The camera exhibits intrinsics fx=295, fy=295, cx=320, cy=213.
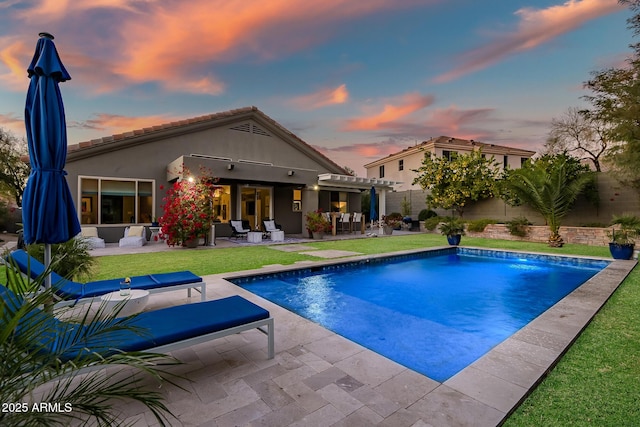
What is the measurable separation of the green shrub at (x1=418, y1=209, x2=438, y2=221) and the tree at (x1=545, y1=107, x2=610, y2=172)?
34.2 feet

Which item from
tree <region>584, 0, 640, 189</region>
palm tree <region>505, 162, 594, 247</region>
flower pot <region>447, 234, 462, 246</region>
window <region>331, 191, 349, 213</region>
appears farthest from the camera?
window <region>331, 191, 349, 213</region>

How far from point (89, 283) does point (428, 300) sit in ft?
20.4

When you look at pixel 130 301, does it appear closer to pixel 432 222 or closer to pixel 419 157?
pixel 432 222

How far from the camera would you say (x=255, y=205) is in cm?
1711

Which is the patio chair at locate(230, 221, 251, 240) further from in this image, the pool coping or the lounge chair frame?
the lounge chair frame

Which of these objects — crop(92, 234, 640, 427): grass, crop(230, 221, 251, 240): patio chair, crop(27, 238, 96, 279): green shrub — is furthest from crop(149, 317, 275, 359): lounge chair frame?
crop(230, 221, 251, 240): patio chair

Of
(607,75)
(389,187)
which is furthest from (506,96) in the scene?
(389,187)

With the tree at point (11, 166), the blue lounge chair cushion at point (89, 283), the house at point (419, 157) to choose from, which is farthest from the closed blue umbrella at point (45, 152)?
the tree at point (11, 166)

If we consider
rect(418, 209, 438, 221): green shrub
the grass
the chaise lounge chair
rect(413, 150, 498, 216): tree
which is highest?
rect(413, 150, 498, 216): tree

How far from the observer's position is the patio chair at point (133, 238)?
1207 cm

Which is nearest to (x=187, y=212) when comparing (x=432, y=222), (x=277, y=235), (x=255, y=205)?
(x=277, y=235)

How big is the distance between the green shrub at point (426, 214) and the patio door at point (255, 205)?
1123cm

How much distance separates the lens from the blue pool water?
4199 mm

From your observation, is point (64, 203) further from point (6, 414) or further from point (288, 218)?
point (288, 218)
